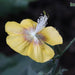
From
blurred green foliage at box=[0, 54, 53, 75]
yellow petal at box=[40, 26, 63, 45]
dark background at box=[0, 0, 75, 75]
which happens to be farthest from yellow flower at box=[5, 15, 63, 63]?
dark background at box=[0, 0, 75, 75]

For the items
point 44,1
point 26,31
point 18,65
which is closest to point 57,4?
point 44,1

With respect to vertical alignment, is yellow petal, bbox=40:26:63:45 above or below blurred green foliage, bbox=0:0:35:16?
above

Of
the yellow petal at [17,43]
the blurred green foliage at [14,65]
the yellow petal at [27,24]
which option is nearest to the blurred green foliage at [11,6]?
the blurred green foliage at [14,65]

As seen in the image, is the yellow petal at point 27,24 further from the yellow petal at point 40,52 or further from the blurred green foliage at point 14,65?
the blurred green foliage at point 14,65

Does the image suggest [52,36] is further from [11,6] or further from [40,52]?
[11,6]

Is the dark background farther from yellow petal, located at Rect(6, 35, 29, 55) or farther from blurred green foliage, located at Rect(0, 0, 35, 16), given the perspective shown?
yellow petal, located at Rect(6, 35, 29, 55)

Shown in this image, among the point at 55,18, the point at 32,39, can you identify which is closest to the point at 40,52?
the point at 32,39
